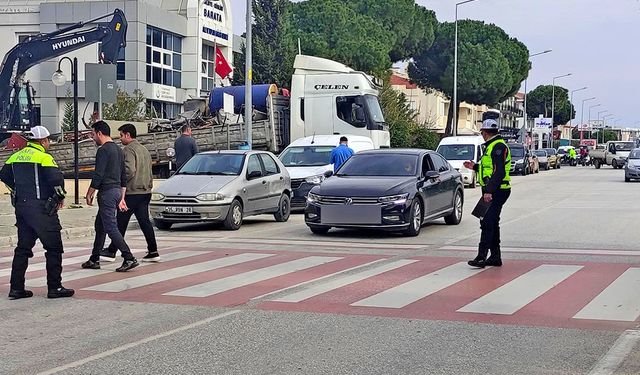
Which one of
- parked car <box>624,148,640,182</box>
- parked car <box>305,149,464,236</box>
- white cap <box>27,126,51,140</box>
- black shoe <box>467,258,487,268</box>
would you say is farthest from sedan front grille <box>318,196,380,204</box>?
parked car <box>624,148,640,182</box>

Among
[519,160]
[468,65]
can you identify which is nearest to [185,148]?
[519,160]

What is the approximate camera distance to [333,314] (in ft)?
27.4

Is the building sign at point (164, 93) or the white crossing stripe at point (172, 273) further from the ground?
the building sign at point (164, 93)

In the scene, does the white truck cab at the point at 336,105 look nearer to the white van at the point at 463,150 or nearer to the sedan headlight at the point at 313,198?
the white van at the point at 463,150

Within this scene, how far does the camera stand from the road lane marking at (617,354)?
20.8 feet

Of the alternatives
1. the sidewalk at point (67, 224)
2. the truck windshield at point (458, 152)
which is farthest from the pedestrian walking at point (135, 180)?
the truck windshield at point (458, 152)

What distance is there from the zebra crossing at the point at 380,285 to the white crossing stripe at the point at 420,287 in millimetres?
11

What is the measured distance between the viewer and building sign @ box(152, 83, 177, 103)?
5256 cm

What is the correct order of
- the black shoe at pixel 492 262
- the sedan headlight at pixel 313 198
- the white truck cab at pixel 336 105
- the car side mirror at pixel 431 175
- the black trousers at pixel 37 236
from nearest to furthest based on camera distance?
the black trousers at pixel 37 236, the black shoe at pixel 492 262, the sedan headlight at pixel 313 198, the car side mirror at pixel 431 175, the white truck cab at pixel 336 105

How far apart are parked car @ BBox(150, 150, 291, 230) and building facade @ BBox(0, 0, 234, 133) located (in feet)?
107

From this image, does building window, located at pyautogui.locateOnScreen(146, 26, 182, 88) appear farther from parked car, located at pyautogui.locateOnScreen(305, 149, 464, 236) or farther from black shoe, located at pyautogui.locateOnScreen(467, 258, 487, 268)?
black shoe, located at pyautogui.locateOnScreen(467, 258, 487, 268)

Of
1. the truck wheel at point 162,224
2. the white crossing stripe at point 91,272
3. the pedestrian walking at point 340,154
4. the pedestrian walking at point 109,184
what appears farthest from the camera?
the pedestrian walking at point 340,154

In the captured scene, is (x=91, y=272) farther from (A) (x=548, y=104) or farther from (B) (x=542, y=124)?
(A) (x=548, y=104)

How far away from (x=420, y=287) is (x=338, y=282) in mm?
981
